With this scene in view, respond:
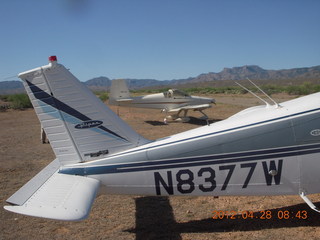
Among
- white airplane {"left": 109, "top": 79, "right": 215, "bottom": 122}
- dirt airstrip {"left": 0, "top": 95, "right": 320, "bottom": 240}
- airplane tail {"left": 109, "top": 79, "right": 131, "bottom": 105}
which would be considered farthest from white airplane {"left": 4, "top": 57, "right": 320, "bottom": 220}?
airplane tail {"left": 109, "top": 79, "right": 131, "bottom": 105}

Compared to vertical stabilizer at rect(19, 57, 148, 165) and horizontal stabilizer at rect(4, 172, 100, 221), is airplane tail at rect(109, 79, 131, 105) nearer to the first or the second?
vertical stabilizer at rect(19, 57, 148, 165)

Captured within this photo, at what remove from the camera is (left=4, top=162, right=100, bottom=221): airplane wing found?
10.4ft

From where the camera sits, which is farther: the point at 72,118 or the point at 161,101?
the point at 161,101

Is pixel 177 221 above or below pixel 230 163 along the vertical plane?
below

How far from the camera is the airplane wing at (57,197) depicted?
3176mm

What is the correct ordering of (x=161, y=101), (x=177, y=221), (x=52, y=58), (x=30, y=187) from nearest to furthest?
(x=30, y=187) → (x=52, y=58) → (x=177, y=221) → (x=161, y=101)

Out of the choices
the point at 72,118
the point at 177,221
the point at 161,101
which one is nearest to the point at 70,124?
the point at 72,118

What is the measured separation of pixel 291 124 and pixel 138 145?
91.8 inches

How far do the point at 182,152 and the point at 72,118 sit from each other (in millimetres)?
1778

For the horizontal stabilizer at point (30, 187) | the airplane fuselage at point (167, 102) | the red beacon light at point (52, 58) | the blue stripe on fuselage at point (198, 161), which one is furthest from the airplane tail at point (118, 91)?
the blue stripe on fuselage at point (198, 161)

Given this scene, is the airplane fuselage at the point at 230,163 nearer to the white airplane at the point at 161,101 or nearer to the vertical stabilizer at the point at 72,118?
the vertical stabilizer at the point at 72,118

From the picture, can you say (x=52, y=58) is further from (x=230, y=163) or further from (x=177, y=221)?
(x=177, y=221)

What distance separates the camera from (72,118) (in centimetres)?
440

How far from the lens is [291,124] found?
13.7 feet
